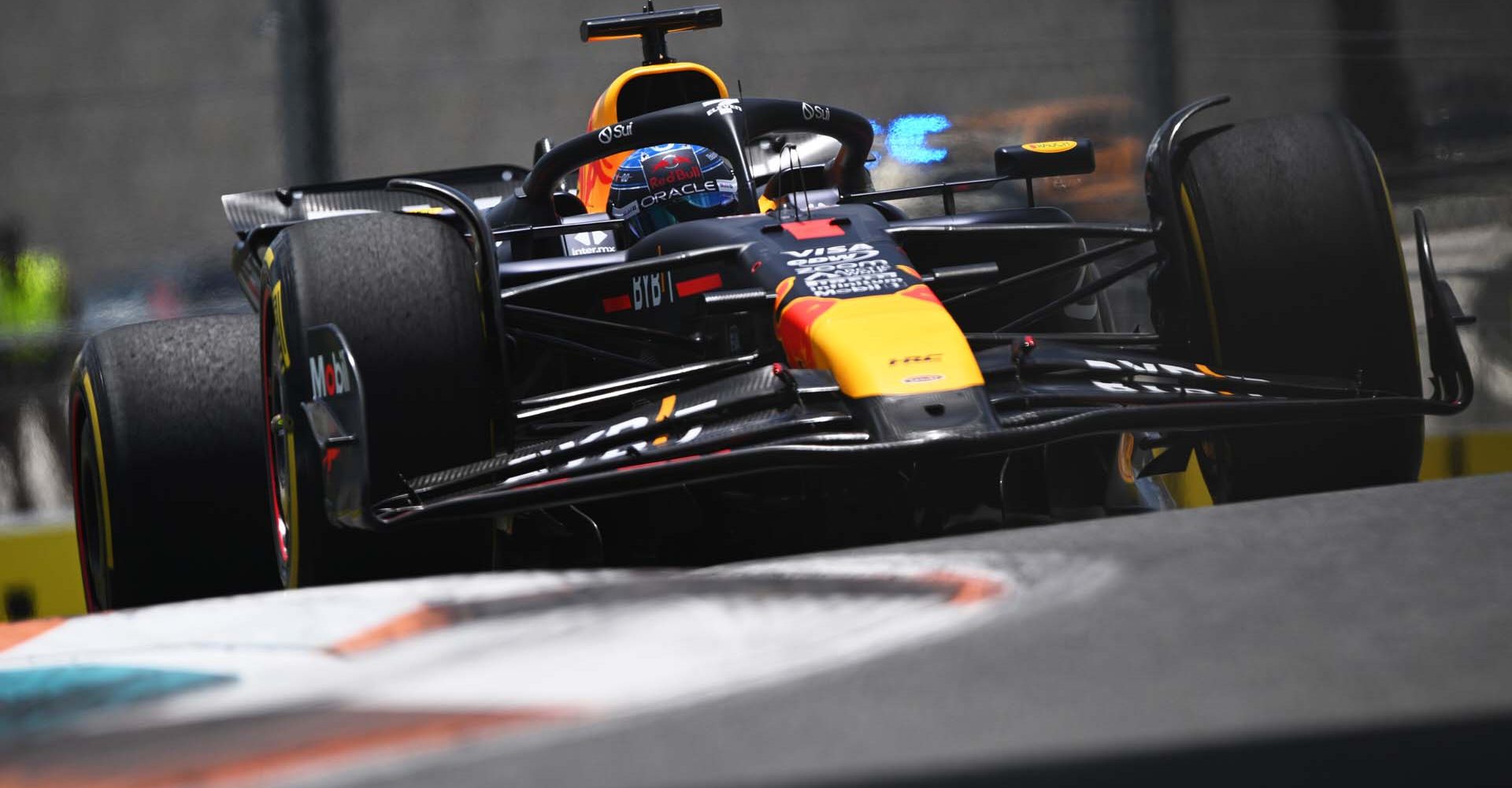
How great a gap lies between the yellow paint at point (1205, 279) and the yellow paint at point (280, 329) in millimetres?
1711

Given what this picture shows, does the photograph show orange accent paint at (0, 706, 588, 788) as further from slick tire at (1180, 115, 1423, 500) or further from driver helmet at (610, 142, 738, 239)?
driver helmet at (610, 142, 738, 239)

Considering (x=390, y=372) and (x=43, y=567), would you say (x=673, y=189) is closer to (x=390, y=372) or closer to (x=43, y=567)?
(x=390, y=372)

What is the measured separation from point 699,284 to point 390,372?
2.47 feet

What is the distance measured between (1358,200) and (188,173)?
7022mm

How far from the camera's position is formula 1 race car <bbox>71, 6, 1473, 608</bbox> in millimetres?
2662

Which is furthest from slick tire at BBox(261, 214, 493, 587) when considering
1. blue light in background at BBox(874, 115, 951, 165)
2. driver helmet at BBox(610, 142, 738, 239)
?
blue light in background at BBox(874, 115, 951, 165)

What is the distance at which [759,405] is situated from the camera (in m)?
2.73

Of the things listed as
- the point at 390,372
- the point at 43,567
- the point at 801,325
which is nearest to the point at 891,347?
the point at 801,325

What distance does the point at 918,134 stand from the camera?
8.05 metres

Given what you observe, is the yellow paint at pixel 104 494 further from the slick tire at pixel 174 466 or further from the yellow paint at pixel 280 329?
the yellow paint at pixel 280 329

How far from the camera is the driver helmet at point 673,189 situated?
389cm

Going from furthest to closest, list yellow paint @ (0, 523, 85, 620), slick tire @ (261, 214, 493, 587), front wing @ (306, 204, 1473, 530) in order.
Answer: yellow paint @ (0, 523, 85, 620) → slick tire @ (261, 214, 493, 587) → front wing @ (306, 204, 1473, 530)

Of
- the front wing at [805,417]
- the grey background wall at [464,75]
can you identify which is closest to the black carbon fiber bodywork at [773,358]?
the front wing at [805,417]

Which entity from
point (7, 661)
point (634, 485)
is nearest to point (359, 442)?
point (634, 485)
